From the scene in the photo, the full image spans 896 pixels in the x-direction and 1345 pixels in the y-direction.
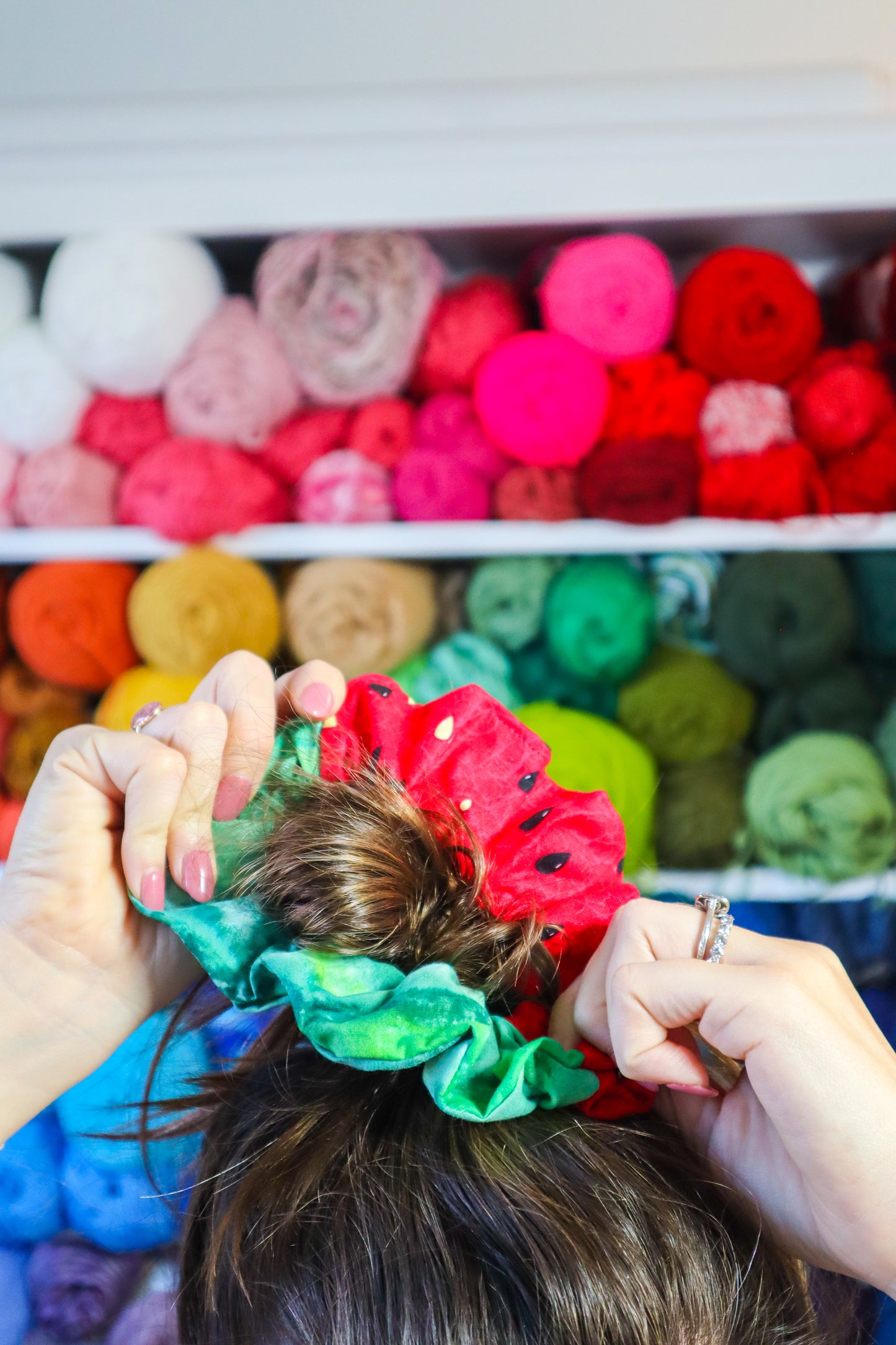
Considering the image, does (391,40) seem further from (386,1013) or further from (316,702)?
(386,1013)

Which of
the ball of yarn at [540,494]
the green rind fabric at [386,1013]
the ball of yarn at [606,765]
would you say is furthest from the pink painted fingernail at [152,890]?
the ball of yarn at [540,494]

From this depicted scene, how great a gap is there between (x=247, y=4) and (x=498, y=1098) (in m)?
1.20

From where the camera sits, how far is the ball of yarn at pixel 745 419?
112cm


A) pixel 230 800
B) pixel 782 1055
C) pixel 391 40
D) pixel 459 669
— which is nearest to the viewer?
pixel 782 1055

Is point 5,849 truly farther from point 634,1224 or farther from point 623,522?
point 634,1224

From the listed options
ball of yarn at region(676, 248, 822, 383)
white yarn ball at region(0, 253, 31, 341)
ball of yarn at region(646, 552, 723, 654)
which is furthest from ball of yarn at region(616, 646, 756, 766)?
white yarn ball at region(0, 253, 31, 341)

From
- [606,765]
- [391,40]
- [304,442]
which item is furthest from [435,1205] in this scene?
[391,40]

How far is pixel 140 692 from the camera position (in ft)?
3.98

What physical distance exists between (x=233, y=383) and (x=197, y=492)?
16cm

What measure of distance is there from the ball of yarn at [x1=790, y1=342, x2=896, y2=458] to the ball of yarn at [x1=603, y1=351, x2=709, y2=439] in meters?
0.14

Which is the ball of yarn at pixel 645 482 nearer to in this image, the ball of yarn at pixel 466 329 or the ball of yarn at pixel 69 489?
the ball of yarn at pixel 466 329

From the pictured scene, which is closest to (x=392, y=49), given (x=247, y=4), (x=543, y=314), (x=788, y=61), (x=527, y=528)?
(x=247, y=4)

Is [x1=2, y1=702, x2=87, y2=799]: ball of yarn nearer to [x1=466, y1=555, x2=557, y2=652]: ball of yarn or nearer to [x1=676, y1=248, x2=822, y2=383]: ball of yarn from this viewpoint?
[x1=466, y1=555, x2=557, y2=652]: ball of yarn

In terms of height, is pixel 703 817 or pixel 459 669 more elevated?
pixel 459 669
